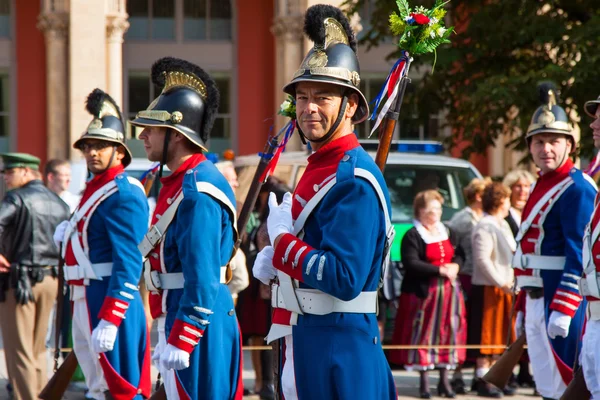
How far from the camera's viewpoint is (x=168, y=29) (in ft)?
84.4

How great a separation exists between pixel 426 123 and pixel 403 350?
23.4 ft

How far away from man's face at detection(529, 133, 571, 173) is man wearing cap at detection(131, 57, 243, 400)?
7.70 ft

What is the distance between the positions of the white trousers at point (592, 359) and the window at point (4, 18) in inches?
852

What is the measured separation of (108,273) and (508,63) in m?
9.59

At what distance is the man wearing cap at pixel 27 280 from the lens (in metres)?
8.23

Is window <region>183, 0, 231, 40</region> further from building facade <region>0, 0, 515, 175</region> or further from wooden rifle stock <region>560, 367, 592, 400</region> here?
wooden rifle stock <region>560, 367, 592, 400</region>

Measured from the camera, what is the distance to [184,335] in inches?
191

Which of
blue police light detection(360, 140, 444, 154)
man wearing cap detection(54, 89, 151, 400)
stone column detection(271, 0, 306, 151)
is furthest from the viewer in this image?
stone column detection(271, 0, 306, 151)

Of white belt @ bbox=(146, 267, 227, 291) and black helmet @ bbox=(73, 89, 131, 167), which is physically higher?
black helmet @ bbox=(73, 89, 131, 167)

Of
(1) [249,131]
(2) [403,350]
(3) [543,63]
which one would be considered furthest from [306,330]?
(1) [249,131]

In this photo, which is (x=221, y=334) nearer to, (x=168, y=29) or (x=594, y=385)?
(x=594, y=385)

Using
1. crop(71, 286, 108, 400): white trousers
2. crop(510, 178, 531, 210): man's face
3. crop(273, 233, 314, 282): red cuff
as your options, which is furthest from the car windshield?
crop(273, 233, 314, 282): red cuff

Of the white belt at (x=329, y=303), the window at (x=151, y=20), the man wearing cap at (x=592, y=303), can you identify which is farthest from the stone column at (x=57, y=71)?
the white belt at (x=329, y=303)

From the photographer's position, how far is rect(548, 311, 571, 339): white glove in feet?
21.1
